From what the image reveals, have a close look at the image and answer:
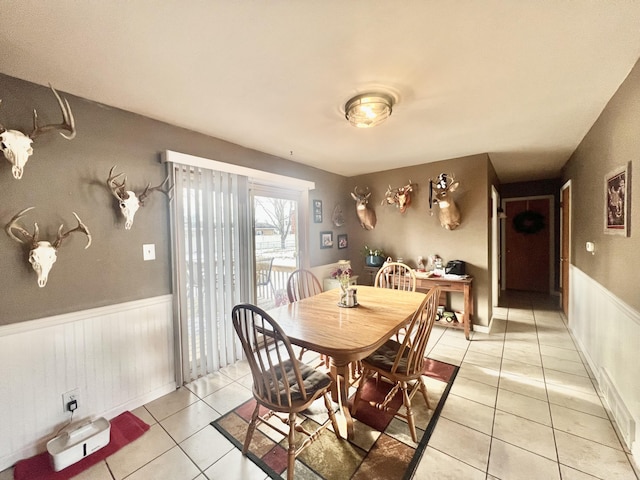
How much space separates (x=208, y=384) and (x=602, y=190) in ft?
12.7

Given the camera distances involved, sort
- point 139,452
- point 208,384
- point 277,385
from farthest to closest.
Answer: point 208,384 < point 139,452 < point 277,385

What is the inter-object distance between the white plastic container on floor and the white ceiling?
88.6 inches

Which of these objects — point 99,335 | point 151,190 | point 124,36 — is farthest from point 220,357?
point 124,36

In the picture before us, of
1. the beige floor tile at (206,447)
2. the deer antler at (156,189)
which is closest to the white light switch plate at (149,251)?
the deer antler at (156,189)

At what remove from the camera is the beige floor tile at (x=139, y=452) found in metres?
1.57

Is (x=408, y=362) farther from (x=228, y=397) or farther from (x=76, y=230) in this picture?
(x=76, y=230)


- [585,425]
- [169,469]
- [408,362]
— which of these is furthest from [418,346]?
[169,469]

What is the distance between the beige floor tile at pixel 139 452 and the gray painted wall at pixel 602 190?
314cm

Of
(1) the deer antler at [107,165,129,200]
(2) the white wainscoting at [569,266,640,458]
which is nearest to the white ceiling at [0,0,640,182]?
(1) the deer antler at [107,165,129,200]

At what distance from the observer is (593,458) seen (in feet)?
5.09

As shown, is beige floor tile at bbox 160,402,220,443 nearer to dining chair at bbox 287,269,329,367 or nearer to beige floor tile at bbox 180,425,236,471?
beige floor tile at bbox 180,425,236,471

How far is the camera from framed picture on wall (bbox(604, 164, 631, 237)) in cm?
174

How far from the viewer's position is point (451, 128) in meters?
2.53

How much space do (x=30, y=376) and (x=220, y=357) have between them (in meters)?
1.35
